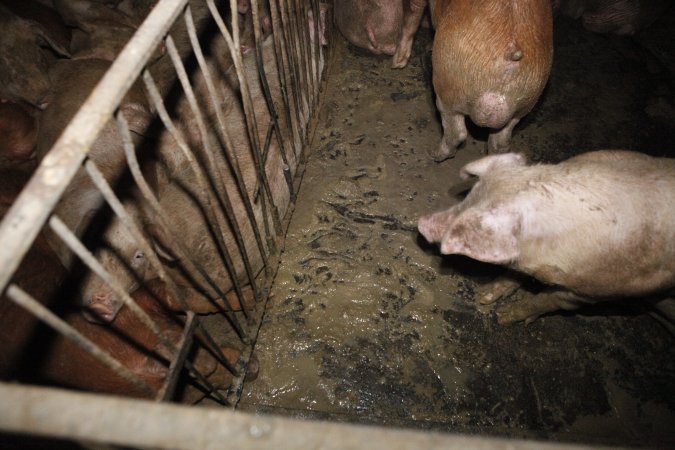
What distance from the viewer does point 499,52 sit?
2.54 meters

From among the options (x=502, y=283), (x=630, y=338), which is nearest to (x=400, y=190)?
(x=502, y=283)

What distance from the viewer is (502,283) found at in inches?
111

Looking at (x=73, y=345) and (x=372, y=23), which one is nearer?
(x=73, y=345)

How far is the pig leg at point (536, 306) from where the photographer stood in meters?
2.49

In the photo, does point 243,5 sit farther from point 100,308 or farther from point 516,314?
point 516,314

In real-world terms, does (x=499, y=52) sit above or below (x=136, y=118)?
above

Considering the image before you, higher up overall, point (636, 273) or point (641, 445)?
point (636, 273)

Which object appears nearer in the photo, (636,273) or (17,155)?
(636,273)

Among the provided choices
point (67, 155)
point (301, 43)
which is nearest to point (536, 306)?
point (301, 43)

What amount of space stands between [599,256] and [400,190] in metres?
1.66

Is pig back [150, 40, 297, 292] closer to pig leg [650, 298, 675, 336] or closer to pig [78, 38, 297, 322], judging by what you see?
pig [78, 38, 297, 322]

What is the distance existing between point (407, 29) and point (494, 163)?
248 centimetres

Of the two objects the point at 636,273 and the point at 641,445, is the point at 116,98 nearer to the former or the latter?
the point at 636,273

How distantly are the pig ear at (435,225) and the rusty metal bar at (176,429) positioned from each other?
1662 mm
